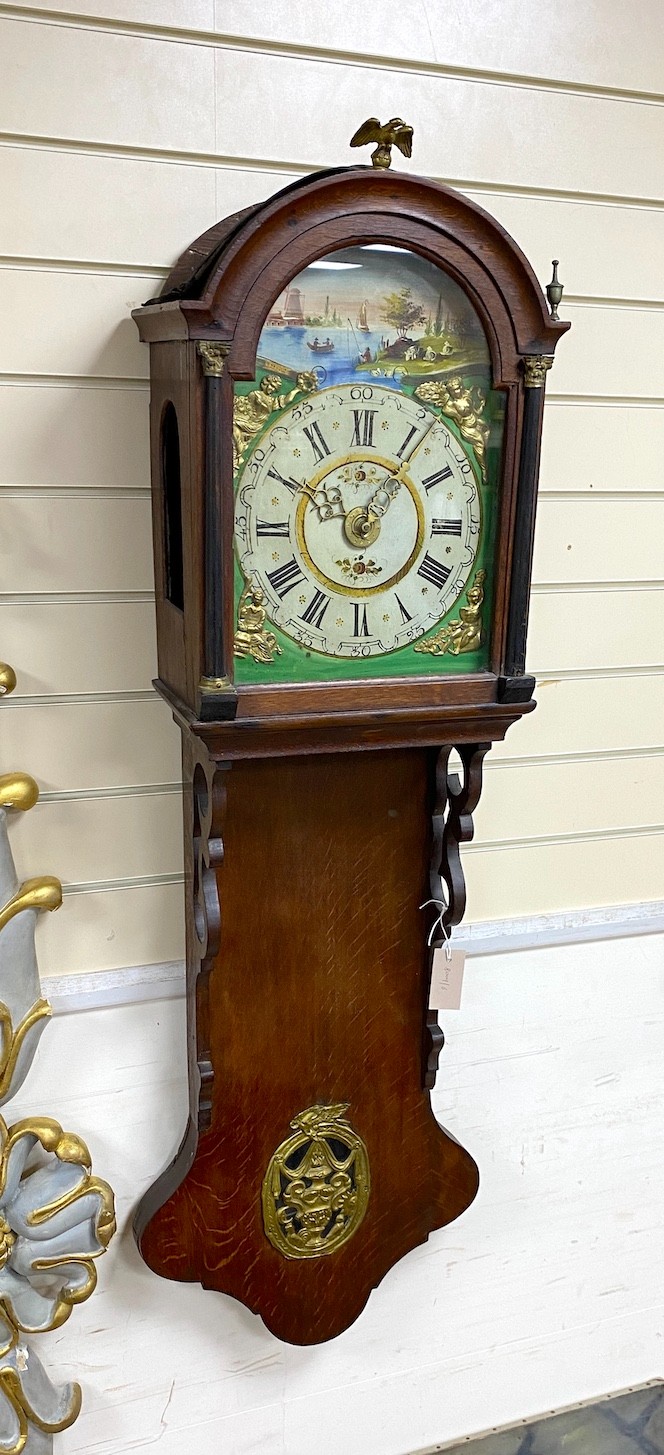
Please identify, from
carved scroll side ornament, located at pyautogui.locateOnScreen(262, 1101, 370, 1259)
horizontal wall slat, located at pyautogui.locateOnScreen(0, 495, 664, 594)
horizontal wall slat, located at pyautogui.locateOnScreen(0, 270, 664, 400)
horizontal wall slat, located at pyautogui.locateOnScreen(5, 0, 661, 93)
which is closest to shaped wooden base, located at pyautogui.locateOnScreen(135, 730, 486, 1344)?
carved scroll side ornament, located at pyautogui.locateOnScreen(262, 1101, 370, 1259)

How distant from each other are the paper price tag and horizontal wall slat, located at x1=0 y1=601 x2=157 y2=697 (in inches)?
18.4

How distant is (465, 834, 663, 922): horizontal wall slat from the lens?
4.63 ft

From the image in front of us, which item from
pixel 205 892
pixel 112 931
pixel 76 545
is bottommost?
pixel 112 931

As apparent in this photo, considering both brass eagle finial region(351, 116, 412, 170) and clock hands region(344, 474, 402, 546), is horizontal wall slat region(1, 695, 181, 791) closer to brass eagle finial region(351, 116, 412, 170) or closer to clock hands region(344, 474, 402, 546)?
clock hands region(344, 474, 402, 546)

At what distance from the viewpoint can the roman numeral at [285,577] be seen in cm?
96

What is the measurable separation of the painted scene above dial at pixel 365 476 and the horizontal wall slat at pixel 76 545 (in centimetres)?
24

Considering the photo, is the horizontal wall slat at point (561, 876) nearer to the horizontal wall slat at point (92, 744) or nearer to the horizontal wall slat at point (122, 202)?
the horizontal wall slat at point (92, 744)

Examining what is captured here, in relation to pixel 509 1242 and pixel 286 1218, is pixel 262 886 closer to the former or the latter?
pixel 286 1218

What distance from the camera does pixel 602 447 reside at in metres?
1.30

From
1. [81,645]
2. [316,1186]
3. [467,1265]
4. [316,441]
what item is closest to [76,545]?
[81,645]

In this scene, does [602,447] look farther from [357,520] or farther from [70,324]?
[70,324]

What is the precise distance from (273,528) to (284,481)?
42 mm

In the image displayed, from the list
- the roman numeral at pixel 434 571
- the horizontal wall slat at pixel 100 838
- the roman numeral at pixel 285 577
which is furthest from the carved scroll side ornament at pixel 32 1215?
the roman numeral at pixel 434 571

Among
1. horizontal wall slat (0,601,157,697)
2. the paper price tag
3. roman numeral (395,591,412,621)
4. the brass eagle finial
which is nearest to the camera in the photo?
the brass eagle finial
